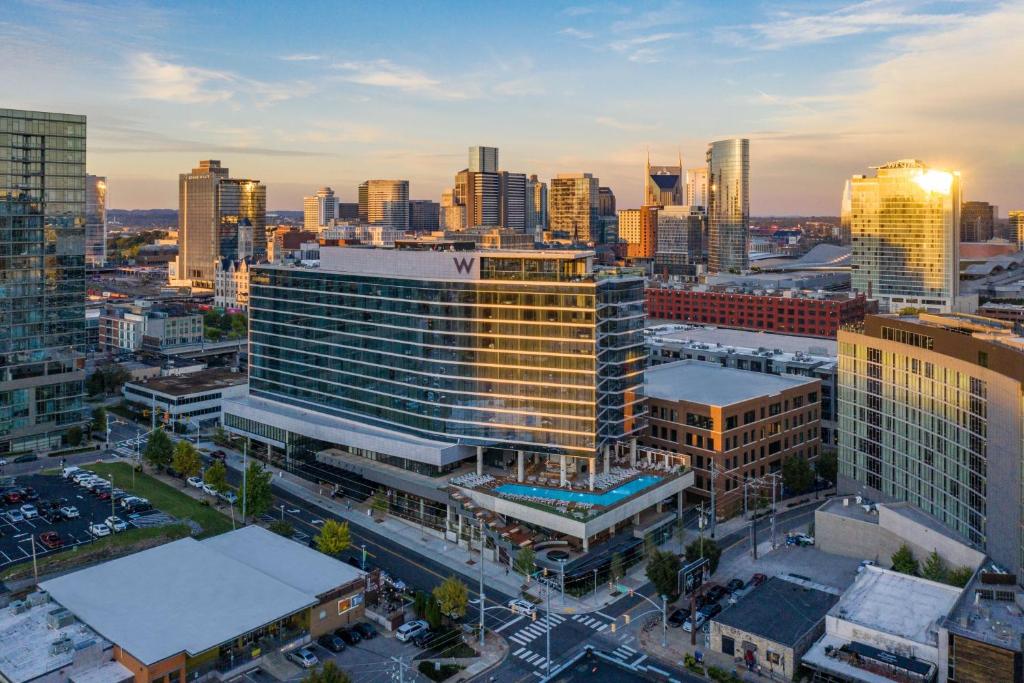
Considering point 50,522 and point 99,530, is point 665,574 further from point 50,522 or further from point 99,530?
point 50,522

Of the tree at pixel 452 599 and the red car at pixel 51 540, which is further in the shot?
the red car at pixel 51 540

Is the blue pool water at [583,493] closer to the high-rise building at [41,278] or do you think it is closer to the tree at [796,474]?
the tree at [796,474]

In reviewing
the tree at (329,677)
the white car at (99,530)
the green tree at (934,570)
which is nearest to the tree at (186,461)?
the white car at (99,530)

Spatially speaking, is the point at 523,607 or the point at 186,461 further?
the point at 186,461

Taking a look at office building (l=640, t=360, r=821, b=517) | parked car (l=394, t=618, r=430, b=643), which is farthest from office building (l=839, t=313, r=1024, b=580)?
parked car (l=394, t=618, r=430, b=643)

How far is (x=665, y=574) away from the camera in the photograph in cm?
7225

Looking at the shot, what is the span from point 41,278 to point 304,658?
84.4 m

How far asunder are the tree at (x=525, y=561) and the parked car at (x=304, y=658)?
2167 cm

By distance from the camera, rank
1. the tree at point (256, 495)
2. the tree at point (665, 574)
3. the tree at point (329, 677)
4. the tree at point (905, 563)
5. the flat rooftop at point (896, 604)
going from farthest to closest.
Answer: the tree at point (256, 495), the tree at point (905, 563), the tree at point (665, 574), the flat rooftop at point (896, 604), the tree at point (329, 677)

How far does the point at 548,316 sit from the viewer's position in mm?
96000

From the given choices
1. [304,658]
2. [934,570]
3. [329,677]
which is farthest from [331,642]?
[934,570]

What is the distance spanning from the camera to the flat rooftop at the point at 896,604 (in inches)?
2586

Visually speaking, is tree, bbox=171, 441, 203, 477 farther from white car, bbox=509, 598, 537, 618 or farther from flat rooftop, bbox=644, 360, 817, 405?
flat rooftop, bbox=644, 360, 817, 405

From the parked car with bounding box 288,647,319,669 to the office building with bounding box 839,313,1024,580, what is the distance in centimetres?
5818
